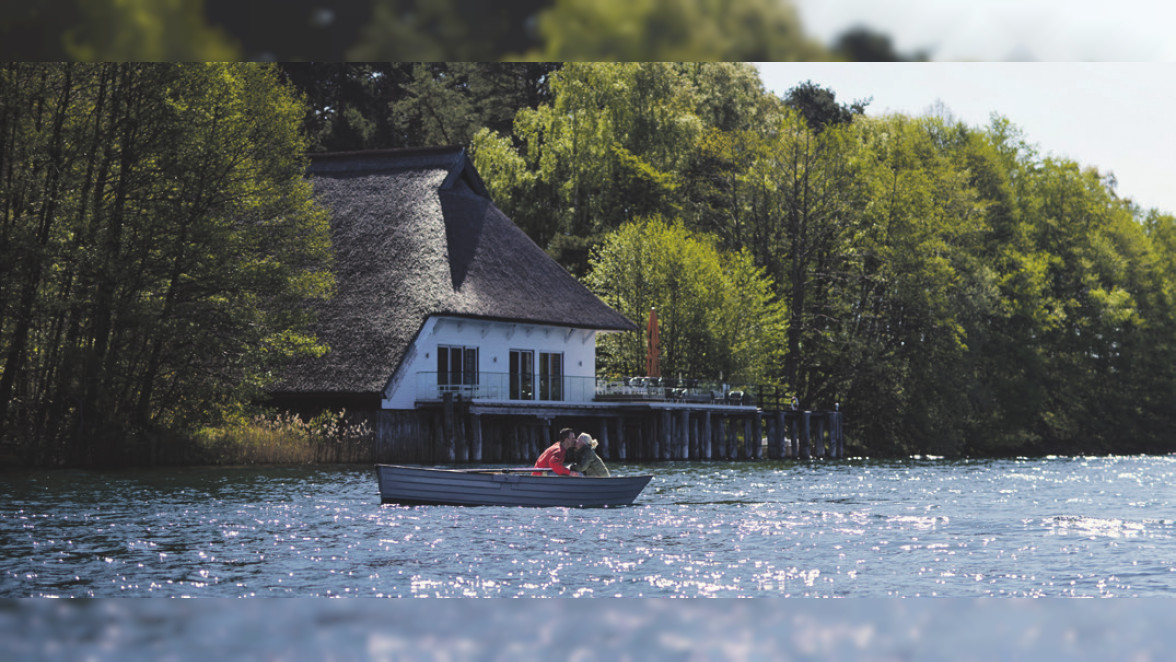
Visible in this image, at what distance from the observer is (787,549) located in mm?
15828

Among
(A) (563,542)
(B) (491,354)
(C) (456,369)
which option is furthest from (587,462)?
(B) (491,354)

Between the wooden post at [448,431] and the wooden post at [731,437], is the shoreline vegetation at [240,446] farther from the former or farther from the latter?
the wooden post at [731,437]

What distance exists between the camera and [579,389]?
39.2 m

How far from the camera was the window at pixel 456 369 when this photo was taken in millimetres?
34688

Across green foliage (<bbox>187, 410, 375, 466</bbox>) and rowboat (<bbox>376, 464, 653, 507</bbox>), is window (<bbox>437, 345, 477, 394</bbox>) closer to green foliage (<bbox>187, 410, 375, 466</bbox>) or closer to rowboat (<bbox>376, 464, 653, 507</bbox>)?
green foliage (<bbox>187, 410, 375, 466</bbox>)

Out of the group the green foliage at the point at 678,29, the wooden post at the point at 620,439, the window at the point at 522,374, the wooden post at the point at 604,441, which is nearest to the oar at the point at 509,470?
the green foliage at the point at 678,29

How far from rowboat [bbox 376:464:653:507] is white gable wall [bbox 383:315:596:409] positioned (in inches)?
475

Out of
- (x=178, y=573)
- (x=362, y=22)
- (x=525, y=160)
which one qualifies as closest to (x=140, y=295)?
(x=178, y=573)

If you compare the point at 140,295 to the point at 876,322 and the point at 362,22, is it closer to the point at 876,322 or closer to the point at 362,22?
the point at 362,22

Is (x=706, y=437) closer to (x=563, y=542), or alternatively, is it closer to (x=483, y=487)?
(x=483, y=487)

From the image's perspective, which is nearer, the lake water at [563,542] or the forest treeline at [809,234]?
the lake water at [563,542]

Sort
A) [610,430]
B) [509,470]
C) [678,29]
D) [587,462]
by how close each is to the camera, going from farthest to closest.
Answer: [610,430]
[509,470]
[587,462]
[678,29]

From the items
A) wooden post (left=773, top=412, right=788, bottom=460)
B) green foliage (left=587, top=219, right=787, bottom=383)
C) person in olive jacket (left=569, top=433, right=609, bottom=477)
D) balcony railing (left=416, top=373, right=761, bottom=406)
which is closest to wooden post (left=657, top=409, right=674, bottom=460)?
balcony railing (left=416, top=373, right=761, bottom=406)

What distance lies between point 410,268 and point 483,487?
15701mm
